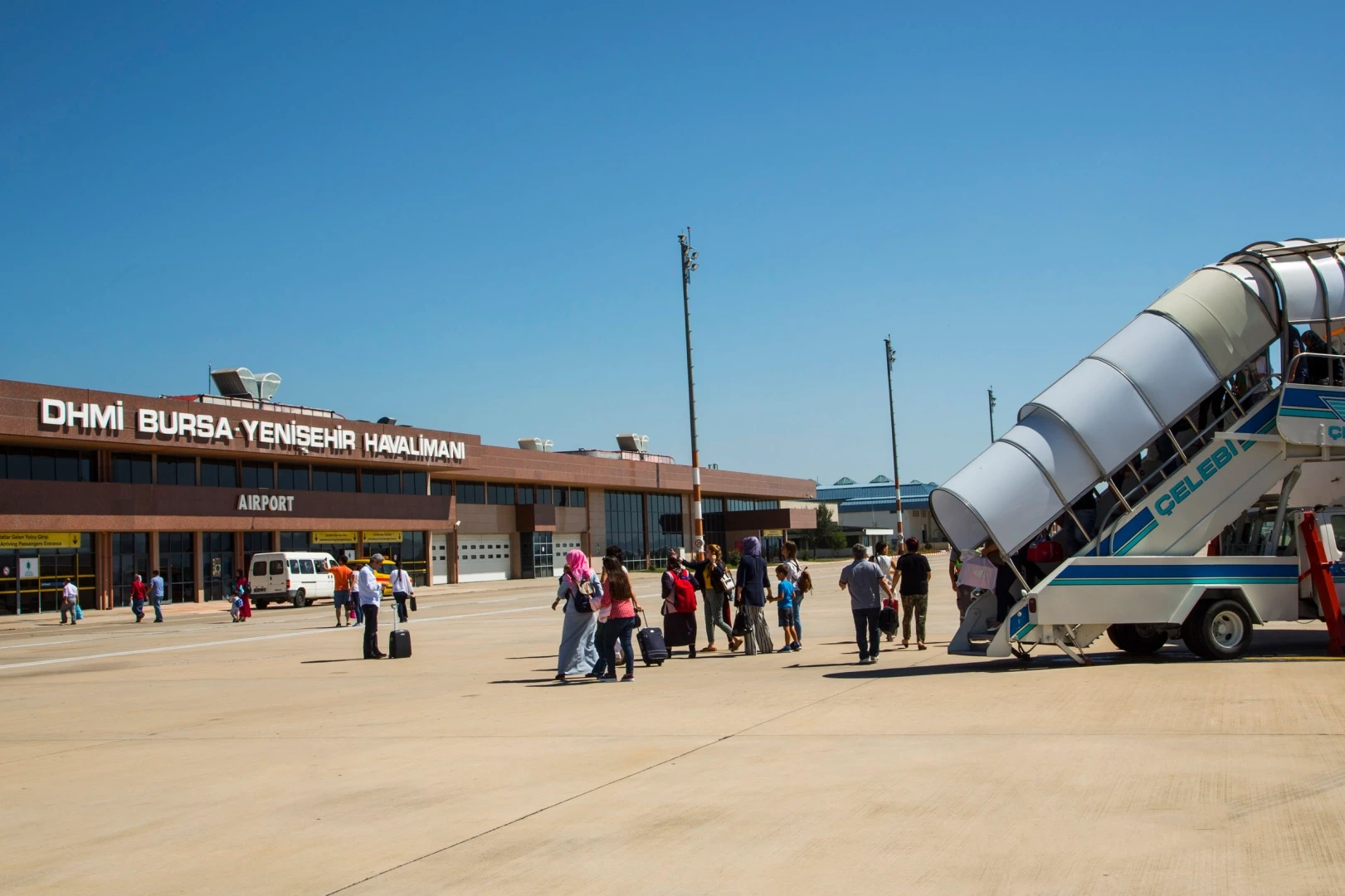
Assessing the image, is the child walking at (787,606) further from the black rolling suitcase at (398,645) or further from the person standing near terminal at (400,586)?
the person standing near terminal at (400,586)

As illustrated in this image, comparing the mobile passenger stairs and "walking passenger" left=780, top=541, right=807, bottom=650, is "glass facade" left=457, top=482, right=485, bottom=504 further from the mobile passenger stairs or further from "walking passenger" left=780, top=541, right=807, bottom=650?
the mobile passenger stairs

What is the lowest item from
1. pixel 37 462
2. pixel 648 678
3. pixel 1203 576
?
pixel 648 678

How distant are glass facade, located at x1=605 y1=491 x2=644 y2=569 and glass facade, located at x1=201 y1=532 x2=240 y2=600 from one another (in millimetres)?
31422

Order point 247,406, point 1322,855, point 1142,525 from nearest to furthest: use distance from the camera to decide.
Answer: point 1322,855
point 1142,525
point 247,406

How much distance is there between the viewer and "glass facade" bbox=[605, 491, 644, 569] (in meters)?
80.1

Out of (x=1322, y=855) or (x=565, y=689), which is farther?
(x=565, y=689)

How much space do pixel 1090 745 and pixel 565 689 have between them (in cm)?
715

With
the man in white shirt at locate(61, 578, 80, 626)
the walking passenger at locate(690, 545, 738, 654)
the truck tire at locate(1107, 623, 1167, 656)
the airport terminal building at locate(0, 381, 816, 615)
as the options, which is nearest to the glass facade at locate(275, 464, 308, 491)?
the airport terminal building at locate(0, 381, 816, 615)

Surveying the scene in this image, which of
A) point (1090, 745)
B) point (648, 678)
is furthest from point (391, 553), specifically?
point (1090, 745)

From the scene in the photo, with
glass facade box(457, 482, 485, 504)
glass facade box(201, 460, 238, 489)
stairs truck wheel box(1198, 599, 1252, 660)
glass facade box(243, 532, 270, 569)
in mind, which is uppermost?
glass facade box(201, 460, 238, 489)

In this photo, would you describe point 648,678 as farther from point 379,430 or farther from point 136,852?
point 379,430

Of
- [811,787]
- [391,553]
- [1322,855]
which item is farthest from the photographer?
[391,553]

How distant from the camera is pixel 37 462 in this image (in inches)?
1725

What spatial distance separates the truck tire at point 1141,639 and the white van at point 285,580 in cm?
3629
